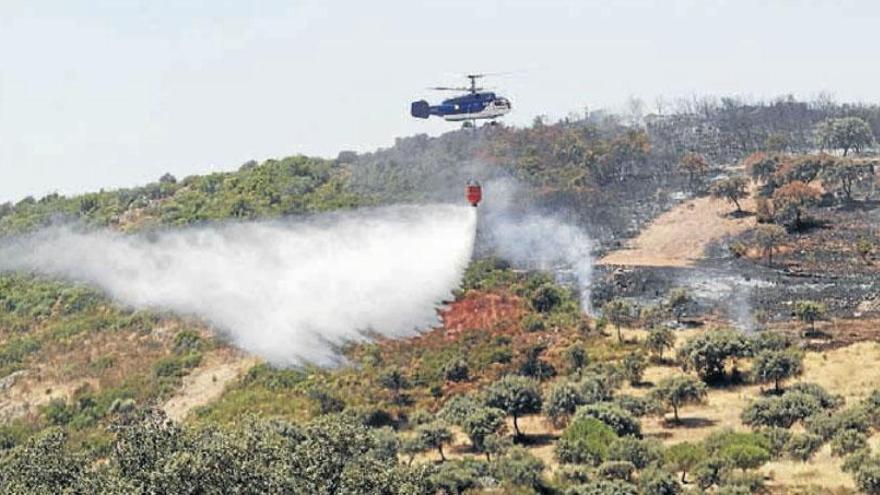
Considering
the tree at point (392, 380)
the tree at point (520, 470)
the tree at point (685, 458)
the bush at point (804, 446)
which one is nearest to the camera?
the tree at point (520, 470)

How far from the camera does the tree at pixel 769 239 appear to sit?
13050 cm

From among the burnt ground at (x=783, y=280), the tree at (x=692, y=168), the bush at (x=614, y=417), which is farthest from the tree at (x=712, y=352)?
the tree at (x=692, y=168)

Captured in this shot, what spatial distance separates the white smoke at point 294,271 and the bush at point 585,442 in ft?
107

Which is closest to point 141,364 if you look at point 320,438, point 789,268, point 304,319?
point 304,319

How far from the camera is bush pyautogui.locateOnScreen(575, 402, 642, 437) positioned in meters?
80.6

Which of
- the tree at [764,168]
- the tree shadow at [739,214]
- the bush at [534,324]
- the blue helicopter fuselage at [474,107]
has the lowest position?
the bush at [534,324]

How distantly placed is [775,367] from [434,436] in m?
29.4

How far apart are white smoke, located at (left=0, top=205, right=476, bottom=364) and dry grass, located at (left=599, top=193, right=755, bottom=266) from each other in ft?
68.7

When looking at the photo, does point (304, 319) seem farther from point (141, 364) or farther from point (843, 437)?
point (843, 437)

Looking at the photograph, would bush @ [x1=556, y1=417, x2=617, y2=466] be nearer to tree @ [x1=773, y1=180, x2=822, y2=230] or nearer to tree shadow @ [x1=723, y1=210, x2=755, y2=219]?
tree @ [x1=773, y1=180, x2=822, y2=230]

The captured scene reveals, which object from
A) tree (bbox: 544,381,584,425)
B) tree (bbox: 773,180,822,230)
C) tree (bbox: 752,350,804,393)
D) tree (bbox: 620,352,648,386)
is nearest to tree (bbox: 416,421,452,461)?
tree (bbox: 544,381,584,425)

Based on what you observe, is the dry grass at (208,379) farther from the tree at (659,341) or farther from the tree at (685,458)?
the tree at (685,458)

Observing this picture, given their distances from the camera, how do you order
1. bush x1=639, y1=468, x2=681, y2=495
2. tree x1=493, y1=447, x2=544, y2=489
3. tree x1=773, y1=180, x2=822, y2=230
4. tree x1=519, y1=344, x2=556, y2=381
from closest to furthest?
bush x1=639, y1=468, x2=681, y2=495, tree x1=493, y1=447, x2=544, y2=489, tree x1=519, y1=344, x2=556, y2=381, tree x1=773, y1=180, x2=822, y2=230

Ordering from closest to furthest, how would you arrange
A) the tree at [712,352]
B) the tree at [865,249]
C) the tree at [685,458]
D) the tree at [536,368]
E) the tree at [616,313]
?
the tree at [685,458] < the tree at [712,352] < the tree at [536,368] < the tree at [616,313] < the tree at [865,249]
